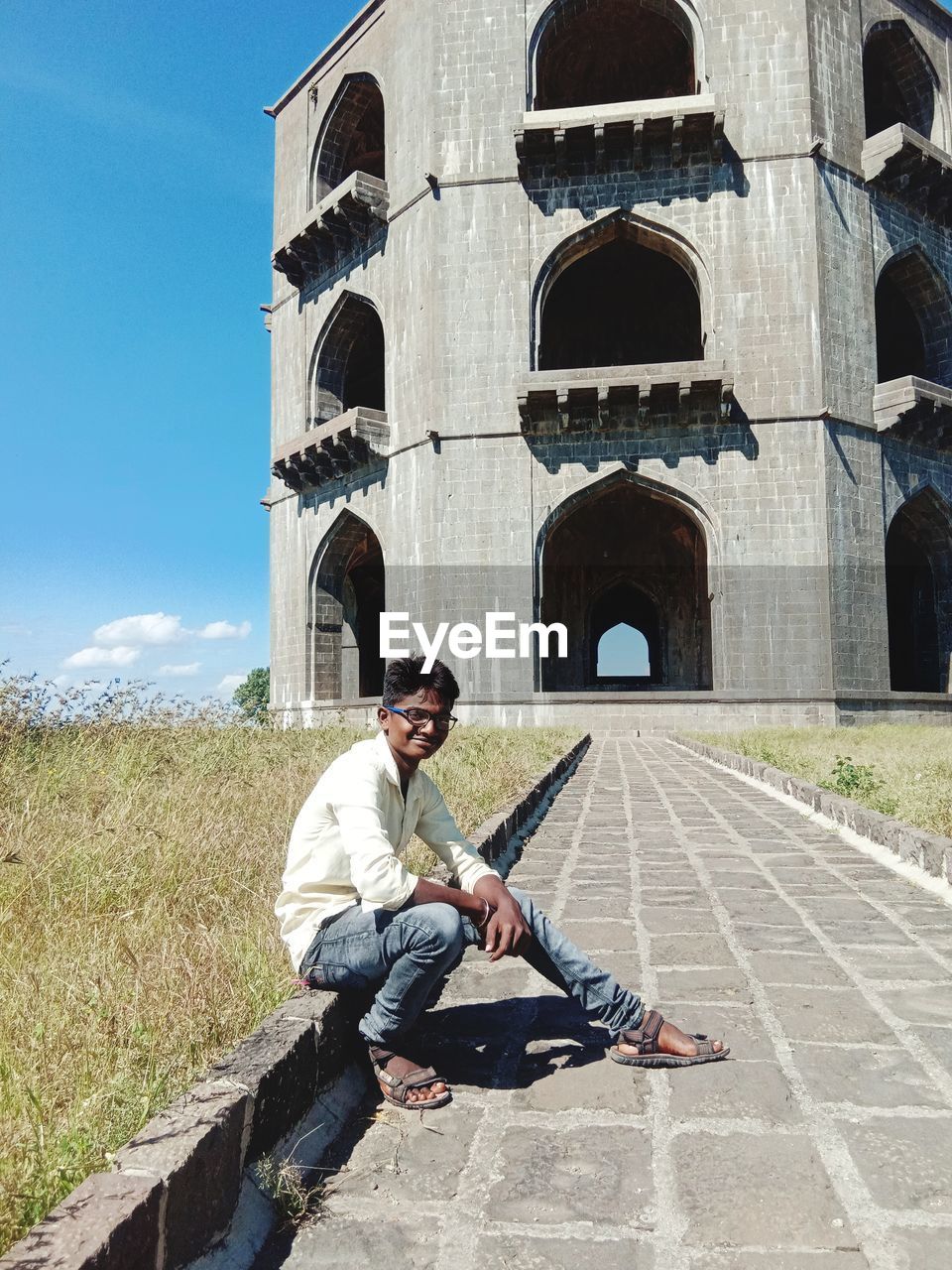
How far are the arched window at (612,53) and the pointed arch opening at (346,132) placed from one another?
4.23 m

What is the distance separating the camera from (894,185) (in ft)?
64.3

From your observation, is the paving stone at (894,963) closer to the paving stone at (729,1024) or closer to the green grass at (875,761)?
the paving stone at (729,1024)

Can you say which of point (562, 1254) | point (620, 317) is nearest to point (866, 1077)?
point (562, 1254)

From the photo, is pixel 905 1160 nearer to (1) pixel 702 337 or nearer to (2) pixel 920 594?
(1) pixel 702 337

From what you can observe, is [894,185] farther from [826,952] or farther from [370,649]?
[826,952]

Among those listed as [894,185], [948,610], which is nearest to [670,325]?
[894,185]

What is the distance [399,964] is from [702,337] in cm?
1871

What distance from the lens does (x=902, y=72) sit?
2178cm

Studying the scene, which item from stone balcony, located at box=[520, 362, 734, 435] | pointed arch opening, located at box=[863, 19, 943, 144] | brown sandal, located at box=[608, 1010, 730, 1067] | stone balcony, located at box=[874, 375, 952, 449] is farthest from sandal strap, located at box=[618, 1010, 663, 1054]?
pointed arch opening, located at box=[863, 19, 943, 144]

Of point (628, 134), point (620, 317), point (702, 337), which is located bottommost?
point (702, 337)

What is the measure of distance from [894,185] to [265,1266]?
2250 centimetres

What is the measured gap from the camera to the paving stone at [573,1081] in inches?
104

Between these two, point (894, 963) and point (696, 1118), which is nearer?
point (696, 1118)

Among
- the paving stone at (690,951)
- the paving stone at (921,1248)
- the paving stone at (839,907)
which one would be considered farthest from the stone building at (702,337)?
the paving stone at (921,1248)
